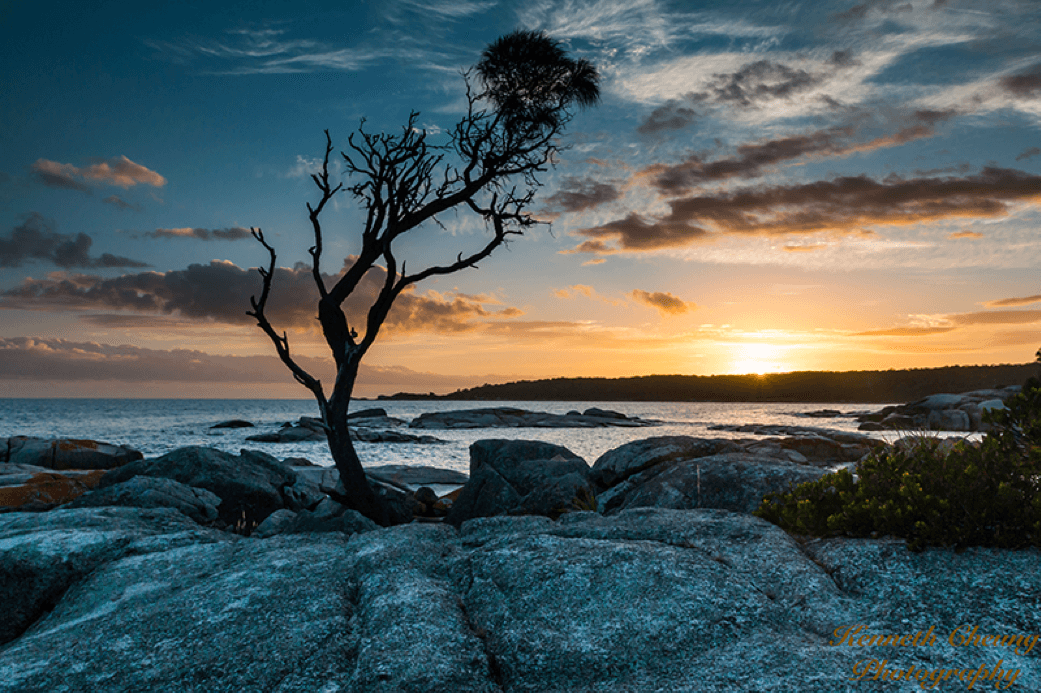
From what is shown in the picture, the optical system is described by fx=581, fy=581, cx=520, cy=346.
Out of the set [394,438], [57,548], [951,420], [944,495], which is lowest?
[394,438]

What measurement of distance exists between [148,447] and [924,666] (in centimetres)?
6094

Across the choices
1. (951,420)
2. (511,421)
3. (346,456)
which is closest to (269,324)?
(346,456)

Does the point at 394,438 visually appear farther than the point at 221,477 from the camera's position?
Yes

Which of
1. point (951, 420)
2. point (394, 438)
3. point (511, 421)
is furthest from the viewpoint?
point (511, 421)

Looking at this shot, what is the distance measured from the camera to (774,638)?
5.05 meters

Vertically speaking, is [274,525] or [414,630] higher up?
[414,630]

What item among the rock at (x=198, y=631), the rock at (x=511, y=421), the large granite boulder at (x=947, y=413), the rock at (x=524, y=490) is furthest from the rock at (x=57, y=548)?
the rock at (x=511, y=421)

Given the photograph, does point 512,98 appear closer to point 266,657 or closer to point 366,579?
point 366,579

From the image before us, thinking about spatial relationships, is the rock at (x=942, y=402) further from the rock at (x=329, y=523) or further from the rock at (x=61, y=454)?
the rock at (x=61, y=454)

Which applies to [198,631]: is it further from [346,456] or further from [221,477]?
[221,477]

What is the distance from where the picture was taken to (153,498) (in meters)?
11.3

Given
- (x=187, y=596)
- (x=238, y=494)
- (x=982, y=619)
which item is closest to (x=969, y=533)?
(x=982, y=619)

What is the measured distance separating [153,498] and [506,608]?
8966 mm

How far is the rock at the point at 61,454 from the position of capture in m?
25.0
